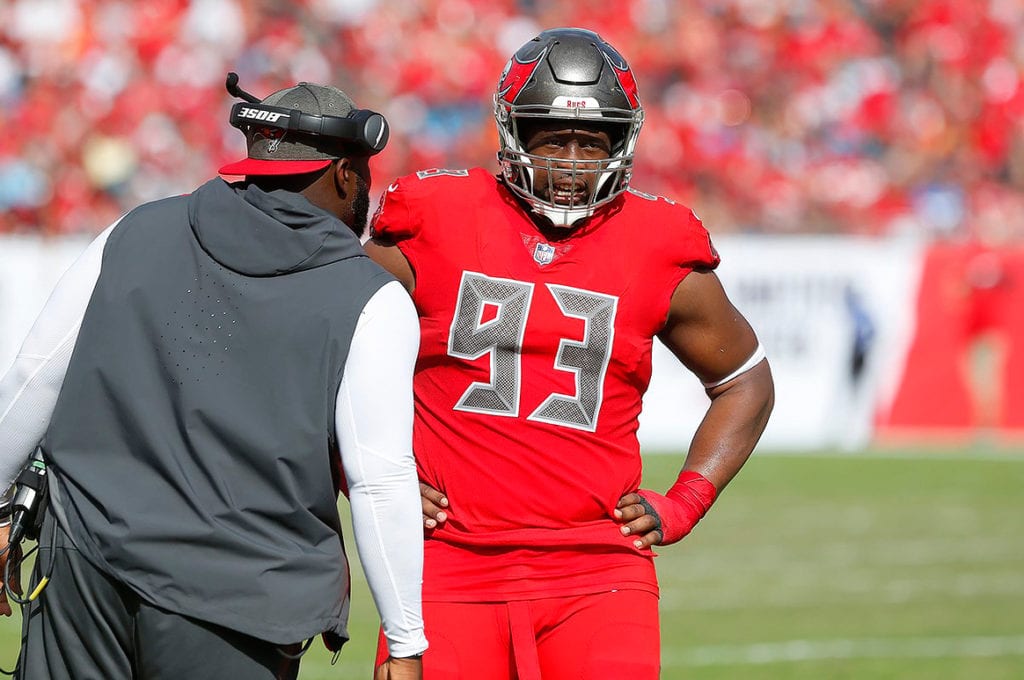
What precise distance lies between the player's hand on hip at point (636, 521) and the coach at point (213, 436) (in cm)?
73

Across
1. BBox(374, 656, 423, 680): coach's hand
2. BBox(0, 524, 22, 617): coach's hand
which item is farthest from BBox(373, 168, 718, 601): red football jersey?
BBox(0, 524, 22, 617): coach's hand

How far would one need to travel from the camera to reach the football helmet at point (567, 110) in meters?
3.63

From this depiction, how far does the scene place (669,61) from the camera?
1853 cm

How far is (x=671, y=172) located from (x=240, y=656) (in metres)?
14.5

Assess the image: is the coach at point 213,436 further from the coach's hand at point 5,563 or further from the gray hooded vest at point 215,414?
the coach's hand at point 5,563

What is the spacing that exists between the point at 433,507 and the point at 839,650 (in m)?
Result: 4.13

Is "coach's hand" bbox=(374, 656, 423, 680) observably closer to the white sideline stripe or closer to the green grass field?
the green grass field

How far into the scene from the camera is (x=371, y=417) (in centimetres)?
295

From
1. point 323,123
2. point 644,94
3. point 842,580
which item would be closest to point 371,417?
point 323,123

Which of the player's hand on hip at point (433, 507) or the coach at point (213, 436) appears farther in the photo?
the player's hand on hip at point (433, 507)

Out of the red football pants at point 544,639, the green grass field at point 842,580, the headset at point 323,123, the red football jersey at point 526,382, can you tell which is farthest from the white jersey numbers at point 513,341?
the green grass field at point 842,580

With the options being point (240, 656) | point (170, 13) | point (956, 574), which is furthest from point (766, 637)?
point (170, 13)

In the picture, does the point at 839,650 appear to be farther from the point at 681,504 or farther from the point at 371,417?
the point at 371,417

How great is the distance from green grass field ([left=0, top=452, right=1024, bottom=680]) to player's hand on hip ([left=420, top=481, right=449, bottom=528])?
3.14 meters
